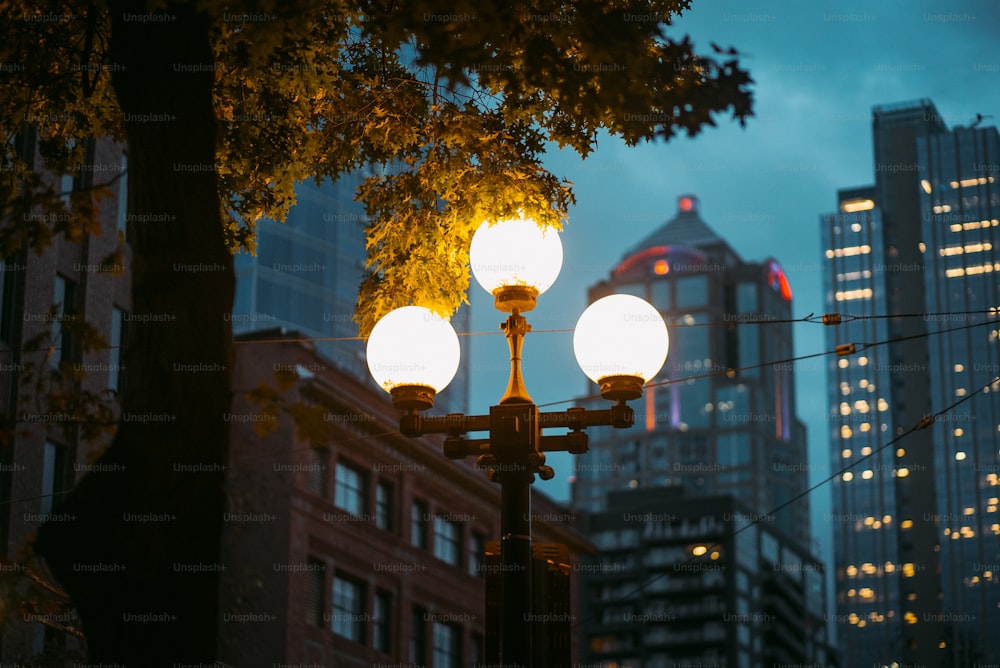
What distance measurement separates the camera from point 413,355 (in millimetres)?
9750

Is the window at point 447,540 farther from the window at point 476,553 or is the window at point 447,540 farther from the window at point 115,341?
the window at point 115,341

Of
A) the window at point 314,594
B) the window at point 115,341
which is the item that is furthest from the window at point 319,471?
the window at point 115,341

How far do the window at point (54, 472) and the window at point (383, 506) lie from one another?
15.5m

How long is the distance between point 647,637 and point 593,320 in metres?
142

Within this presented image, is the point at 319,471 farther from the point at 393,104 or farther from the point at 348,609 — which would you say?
the point at 393,104

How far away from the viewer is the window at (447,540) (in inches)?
2073

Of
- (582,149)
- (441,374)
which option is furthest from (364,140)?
(441,374)

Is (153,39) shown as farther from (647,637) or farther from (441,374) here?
(647,637)

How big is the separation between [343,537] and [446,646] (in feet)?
25.8

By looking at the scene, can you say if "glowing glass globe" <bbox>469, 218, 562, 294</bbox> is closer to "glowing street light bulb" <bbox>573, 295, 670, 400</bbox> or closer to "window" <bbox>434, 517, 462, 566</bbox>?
"glowing street light bulb" <bbox>573, 295, 670, 400</bbox>

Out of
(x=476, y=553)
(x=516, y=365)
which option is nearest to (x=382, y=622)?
(x=476, y=553)

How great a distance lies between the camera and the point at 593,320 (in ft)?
31.8

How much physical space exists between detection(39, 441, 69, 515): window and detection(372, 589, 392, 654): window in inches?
600

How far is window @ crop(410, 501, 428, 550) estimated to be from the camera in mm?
51031
